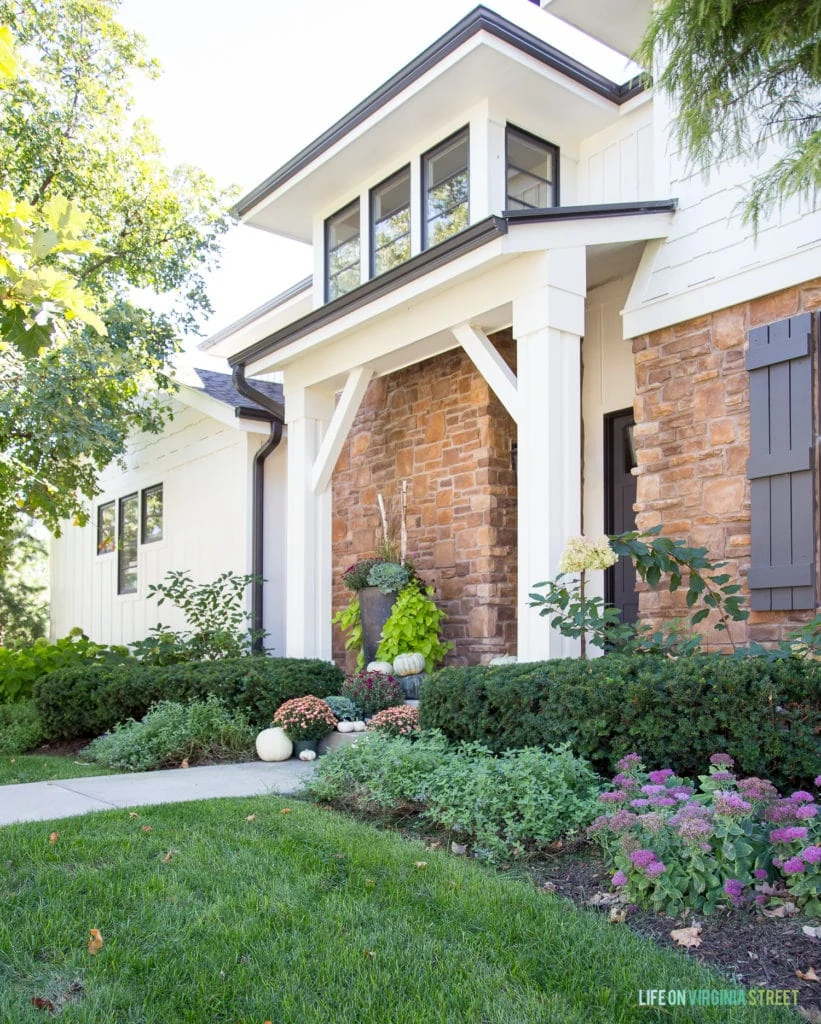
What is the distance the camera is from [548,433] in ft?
18.9

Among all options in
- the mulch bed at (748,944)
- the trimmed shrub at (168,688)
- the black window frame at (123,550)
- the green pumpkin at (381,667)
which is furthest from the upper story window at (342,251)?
the mulch bed at (748,944)

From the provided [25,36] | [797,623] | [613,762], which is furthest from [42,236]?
[25,36]

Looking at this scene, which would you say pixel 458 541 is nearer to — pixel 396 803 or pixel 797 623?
pixel 797 623

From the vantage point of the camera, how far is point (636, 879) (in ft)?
9.75

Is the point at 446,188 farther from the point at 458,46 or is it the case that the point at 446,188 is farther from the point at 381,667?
the point at 381,667

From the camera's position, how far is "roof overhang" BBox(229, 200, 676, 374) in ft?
19.1

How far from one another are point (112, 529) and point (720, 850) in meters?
11.9

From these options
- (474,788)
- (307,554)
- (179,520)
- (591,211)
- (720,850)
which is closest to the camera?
(720,850)

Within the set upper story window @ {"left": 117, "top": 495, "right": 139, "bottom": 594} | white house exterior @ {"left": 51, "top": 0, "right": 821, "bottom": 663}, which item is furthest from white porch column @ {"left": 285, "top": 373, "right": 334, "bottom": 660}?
upper story window @ {"left": 117, "top": 495, "right": 139, "bottom": 594}

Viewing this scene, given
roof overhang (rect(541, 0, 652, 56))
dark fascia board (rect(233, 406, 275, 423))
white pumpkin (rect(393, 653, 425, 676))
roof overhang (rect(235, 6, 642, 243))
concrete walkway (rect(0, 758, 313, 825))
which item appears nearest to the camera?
concrete walkway (rect(0, 758, 313, 825))

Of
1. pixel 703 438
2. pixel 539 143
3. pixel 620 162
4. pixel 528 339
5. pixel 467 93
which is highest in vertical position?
pixel 467 93

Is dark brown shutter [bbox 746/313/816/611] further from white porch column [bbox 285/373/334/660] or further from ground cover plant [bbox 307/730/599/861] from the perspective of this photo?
white porch column [bbox 285/373/334/660]

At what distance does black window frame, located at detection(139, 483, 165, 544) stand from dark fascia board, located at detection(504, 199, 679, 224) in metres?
7.64

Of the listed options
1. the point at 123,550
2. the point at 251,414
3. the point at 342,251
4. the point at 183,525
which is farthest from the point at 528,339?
the point at 123,550
